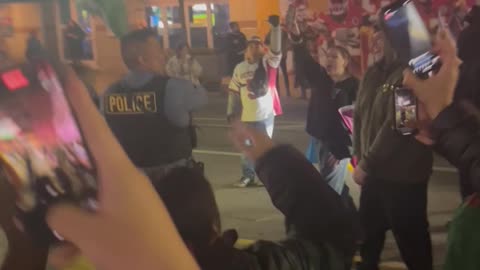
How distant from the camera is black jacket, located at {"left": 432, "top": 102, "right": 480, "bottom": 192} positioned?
1.46 metres

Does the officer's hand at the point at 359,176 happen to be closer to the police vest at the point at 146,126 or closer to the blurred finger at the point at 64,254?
the police vest at the point at 146,126

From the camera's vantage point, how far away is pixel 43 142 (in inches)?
47.5

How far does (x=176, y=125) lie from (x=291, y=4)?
1.67ft

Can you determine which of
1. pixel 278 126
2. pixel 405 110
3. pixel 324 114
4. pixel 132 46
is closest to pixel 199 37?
pixel 132 46

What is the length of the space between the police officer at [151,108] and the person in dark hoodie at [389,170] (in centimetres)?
58

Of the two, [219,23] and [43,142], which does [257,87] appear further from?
[43,142]

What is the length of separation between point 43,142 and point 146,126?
0.74 ft

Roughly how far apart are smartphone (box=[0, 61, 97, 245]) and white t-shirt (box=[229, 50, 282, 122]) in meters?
0.40

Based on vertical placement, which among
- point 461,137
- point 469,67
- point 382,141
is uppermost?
point 469,67

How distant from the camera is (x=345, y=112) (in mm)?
2170

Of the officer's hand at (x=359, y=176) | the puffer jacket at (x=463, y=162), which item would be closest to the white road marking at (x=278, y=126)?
the officer's hand at (x=359, y=176)

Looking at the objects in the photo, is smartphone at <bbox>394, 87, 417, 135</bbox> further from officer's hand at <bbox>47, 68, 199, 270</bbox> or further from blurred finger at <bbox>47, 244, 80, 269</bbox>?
blurred finger at <bbox>47, 244, 80, 269</bbox>

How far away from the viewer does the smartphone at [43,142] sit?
47.4 inches

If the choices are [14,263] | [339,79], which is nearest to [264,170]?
[14,263]
